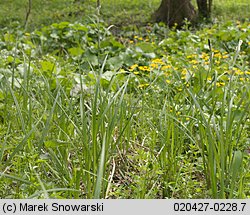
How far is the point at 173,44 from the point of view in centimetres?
656

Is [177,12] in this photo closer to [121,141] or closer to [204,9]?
[204,9]

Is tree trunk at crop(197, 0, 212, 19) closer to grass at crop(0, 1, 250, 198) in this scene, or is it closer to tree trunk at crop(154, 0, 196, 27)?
tree trunk at crop(154, 0, 196, 27)

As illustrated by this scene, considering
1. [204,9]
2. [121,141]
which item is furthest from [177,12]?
[121,141]

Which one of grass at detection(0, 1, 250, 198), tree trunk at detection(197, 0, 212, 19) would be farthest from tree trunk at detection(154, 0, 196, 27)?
grass at detection(0, 1, 250, 198)

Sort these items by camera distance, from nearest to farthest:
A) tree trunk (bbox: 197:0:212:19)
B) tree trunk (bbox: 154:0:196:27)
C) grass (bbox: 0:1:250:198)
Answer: grass (bbox: 0:1:250:198) < tree trunk (bbox: 154:0:196:27) < tree trunk (bbox: 197:0:212:19)

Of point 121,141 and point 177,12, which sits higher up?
point 121,141

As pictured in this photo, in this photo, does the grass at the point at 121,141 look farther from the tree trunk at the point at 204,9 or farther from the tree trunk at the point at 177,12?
the tree trunk at the point at 204,9

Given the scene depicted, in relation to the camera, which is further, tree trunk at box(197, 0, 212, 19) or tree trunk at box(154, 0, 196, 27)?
tree trunk at box(197, 0, 212, 19)

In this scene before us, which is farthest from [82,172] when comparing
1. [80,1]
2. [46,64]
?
[80,1]

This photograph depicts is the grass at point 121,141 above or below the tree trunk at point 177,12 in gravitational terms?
above

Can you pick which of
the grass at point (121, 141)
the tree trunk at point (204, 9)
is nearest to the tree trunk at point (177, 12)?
the tree trunk at point (204, 9)

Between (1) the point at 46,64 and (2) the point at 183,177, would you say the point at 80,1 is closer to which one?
(1) the point at 46,64

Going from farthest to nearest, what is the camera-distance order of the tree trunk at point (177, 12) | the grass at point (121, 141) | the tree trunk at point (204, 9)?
the tree trunk at point (204, 9) → the tree trunk at point (177, 12) → the grass at point (121, 141)

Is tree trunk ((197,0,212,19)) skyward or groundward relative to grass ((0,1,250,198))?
groundward
